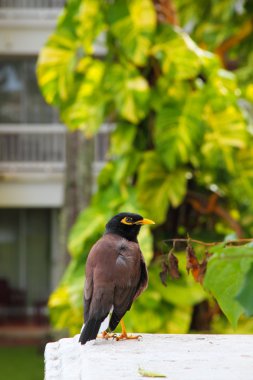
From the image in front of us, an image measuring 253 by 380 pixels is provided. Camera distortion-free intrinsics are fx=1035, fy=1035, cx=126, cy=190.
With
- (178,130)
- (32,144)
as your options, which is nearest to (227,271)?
(178,130)

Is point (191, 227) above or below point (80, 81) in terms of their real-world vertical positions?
below

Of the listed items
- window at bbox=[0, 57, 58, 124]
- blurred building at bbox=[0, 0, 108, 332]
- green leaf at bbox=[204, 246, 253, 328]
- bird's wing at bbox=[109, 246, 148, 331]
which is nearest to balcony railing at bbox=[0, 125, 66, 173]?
blurred building at bbox=[0, 0, 108, 332]

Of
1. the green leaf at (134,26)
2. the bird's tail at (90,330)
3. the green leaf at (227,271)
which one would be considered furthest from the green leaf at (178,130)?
the green leaf at (227,271)

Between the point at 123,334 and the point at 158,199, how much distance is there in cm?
373

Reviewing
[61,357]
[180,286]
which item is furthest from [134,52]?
[61,357]

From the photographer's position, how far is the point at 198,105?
237 inches

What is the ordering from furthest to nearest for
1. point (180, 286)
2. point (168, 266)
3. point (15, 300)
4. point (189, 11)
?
point (15, 300) < point (189, 11) < point (180, 286) < point (168, 266)

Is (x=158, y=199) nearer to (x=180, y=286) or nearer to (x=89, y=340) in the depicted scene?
(x=180, y=286)

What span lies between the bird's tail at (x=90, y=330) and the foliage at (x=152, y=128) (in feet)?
11.1

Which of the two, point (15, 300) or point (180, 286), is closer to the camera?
point (180, 286)

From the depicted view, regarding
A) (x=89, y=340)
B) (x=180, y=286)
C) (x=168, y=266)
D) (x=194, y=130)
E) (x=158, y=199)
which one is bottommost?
(x=180, y=286)

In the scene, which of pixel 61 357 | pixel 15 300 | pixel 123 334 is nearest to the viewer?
pixel 61 357

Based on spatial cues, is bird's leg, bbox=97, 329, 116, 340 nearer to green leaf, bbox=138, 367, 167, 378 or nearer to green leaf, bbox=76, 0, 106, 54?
green leaf, bbox=138, 367, 167, 378

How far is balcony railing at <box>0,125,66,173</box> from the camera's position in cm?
1575
